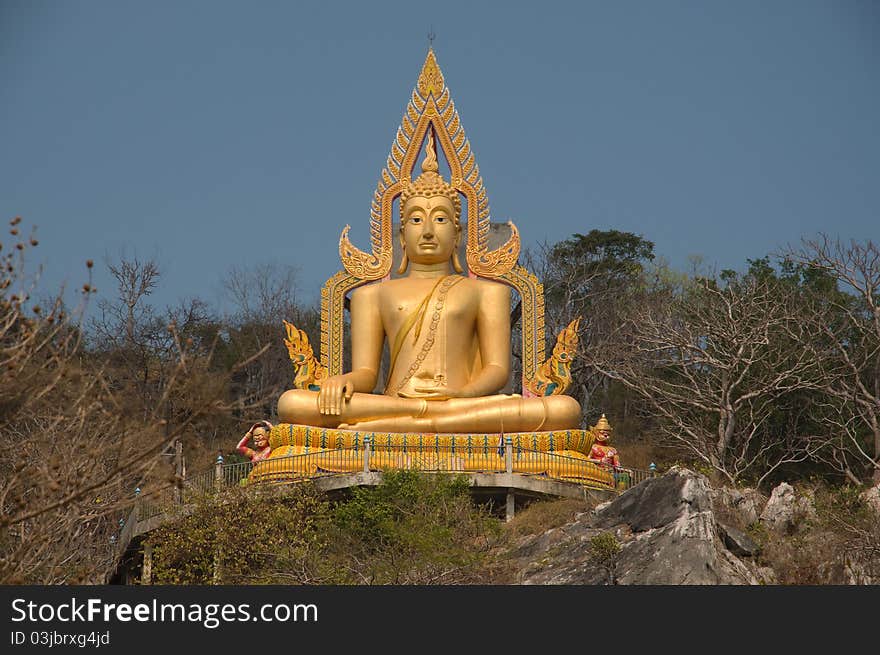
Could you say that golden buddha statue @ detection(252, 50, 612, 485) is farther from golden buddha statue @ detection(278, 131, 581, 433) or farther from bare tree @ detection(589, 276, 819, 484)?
bare tree @ detection(589, 276, 819, 484)

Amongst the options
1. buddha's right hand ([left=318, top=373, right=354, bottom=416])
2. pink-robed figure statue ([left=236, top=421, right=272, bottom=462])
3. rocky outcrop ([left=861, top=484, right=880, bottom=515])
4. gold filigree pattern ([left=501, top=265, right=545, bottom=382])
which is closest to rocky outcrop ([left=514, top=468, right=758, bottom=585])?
rocky outcrop ([left=861, top=484, right=880, bottom=515])

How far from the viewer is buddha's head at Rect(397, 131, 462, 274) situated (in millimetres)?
21766

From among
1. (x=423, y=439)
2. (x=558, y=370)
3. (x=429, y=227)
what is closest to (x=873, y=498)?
(x=423, y=439)

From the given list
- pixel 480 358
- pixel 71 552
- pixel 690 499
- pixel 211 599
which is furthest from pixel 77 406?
pixel 480 358

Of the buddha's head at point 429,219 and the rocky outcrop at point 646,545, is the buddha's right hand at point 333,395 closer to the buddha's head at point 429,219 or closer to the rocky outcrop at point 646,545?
the buddha's head at point 429,219

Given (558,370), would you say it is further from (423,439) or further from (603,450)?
(423,439)

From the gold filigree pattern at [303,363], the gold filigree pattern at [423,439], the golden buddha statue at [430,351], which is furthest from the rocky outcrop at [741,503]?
the gold filigree pattern at [303,363]

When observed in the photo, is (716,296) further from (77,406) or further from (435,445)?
(77,406)

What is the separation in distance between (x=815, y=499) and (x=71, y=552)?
862cm

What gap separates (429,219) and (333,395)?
329 cm

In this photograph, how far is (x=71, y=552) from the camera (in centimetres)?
1816

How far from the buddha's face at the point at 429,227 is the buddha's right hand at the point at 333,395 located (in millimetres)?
2650

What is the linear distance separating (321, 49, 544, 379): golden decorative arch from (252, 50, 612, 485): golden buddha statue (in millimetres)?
20

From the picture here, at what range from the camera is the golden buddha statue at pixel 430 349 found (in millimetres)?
19344
